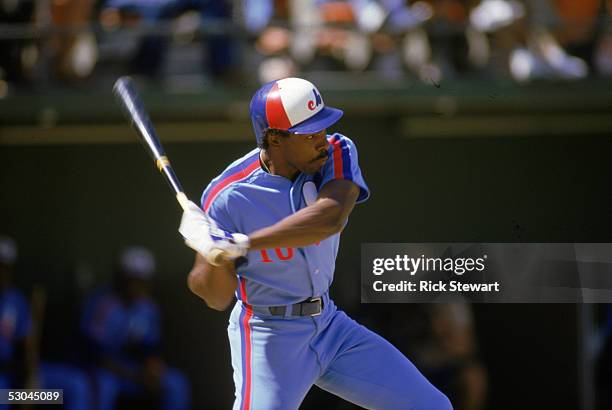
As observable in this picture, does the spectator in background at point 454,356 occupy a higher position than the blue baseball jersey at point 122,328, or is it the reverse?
the blue baseball jersey at point 122,328

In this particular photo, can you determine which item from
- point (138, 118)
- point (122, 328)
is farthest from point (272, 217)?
point (122, 328)

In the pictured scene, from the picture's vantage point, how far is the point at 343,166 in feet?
11.0

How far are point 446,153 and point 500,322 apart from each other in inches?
44.2

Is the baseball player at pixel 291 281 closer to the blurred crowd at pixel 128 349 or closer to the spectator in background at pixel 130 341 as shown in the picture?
the blurred crowd at pixel 128 349

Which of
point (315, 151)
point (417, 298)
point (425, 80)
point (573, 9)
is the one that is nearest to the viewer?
point (315, 151)

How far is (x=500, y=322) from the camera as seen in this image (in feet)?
21.7

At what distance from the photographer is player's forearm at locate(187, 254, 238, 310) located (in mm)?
3297

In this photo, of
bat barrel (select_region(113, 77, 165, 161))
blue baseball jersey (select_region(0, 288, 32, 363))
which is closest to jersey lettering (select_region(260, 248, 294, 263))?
bat barrel (select_region(113, 77, 165, 161))

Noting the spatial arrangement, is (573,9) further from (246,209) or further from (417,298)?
(246,209)

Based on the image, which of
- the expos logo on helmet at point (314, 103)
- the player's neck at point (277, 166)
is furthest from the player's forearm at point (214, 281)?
the expos logo on helmet at point (314, 103)

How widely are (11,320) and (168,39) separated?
1910 millimetres

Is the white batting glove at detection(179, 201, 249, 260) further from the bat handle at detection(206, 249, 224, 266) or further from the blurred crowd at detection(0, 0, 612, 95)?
the blurred crowd at detection(0, 0, 612, 95)

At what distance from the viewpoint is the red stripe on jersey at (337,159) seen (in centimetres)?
332

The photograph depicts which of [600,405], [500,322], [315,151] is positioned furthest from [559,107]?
[315,151]
